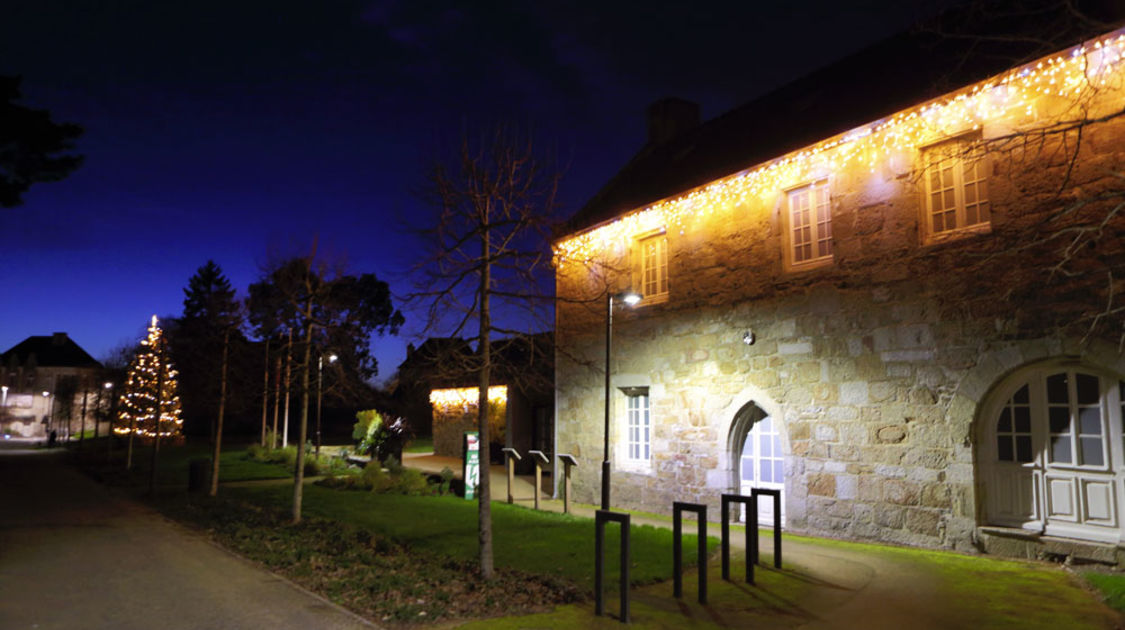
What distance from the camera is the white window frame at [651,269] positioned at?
15.0 metres

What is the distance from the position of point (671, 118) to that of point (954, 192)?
34.0ft

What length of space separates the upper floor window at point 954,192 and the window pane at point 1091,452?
2.96 meters

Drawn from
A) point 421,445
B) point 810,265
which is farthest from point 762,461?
point 421,445

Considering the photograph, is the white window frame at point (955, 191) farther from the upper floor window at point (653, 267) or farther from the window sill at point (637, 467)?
the window sill at point (637, 467)

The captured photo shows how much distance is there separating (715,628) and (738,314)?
7442mm

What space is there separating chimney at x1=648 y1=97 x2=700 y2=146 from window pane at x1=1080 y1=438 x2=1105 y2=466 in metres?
12.8

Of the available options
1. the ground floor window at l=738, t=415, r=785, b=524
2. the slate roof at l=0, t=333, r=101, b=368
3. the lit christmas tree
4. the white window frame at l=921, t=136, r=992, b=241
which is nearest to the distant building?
the slate roof at l=0, t=333, r=101, b=368

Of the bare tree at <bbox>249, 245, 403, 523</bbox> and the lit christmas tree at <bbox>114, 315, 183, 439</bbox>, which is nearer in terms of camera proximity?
the bare tree at <bbox>249, 245, 403, 523</bbox>

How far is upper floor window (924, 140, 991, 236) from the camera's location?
9688mm

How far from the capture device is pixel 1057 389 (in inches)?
348

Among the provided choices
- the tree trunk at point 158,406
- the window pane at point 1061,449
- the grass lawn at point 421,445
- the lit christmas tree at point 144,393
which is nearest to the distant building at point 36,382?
the grass lawn at point 421,445

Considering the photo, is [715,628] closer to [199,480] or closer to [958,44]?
[958,44]

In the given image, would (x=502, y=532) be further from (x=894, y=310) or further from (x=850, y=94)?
(x=850, y=94)

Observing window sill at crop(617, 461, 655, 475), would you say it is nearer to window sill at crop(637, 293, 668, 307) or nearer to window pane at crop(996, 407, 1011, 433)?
window sill at crop(637, 293, 668, 307)
